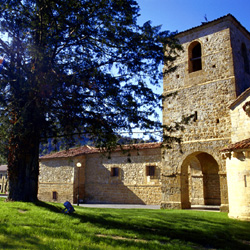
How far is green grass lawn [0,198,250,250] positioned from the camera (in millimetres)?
5340

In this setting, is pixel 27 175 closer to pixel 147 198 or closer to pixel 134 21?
pixel 134 21

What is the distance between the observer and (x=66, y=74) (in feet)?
31.3

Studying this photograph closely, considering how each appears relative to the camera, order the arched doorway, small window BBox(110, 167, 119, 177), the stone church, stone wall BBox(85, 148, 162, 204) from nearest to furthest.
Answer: the stone church
the arched doorway
stone wall BBox(85, 148, 162, 204)
small window BBox(110, 167, 119, 177)

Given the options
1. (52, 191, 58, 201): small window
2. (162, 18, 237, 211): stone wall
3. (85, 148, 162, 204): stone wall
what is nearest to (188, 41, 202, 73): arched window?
A: (162, 18, 237, 211): stone wall

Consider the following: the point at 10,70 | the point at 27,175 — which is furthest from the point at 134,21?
the point at 27,175

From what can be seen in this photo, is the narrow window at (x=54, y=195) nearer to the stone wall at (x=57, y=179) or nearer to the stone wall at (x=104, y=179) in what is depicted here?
the stone wall at (x=104, y=179)

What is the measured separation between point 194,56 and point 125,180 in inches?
422

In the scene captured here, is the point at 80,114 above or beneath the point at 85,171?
above

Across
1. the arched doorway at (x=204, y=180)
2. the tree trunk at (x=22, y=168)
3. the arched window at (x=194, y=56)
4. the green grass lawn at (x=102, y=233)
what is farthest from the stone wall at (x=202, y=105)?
the tree trunk at (x=22, y=168)

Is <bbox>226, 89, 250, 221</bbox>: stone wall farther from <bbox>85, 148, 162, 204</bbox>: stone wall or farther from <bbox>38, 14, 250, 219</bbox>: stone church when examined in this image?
<bbox>85, 148, 162, 204</bbox>: stone wall

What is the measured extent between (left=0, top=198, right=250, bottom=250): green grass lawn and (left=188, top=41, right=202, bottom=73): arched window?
10.4 m

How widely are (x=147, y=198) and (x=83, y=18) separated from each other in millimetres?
14934

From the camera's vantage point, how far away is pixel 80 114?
32.3ft

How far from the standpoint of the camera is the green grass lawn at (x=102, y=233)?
534cm
